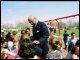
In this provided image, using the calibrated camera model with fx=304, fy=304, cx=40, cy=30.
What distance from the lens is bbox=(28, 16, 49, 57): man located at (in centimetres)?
560

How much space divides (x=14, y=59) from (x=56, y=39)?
0.88 metres

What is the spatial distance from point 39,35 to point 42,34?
0.20 feet

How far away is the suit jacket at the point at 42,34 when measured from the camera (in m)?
5.59

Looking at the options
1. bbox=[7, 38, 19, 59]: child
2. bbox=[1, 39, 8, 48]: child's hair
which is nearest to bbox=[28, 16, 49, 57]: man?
bbox=[7, 38, 19, 59]: child

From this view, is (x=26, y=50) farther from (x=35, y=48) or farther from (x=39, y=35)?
(x=39, y=35)

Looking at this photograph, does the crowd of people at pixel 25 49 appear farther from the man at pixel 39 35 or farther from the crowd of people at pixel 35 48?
the man at pixel 39 35

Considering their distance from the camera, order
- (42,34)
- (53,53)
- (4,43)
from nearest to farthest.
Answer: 1. (53,53)
2. (42,34)
3. (4,43)

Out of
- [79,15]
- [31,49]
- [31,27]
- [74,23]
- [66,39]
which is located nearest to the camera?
[31,49]

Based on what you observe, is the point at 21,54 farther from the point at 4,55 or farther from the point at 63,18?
the point at 63,18

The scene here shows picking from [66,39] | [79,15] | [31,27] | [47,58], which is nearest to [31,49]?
[47,58]

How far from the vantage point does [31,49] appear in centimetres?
517

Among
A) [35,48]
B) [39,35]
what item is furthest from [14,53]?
[39,35]

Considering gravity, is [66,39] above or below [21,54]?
below

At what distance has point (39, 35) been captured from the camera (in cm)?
566
